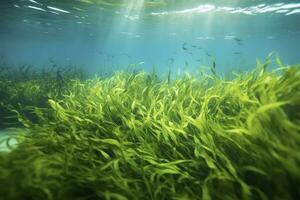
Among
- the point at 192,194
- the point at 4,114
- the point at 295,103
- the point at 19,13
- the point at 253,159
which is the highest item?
the point at 19,13

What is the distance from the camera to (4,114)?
8539 millimetres

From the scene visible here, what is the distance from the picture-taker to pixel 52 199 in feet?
7.75

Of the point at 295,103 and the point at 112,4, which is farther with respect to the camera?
the point at 112,4

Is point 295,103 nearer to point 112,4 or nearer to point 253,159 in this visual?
point 253,159

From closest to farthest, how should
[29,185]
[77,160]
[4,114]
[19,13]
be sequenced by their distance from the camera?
1. [29,185]
2. [77,160]
3. [4,114]
4. [19,13]

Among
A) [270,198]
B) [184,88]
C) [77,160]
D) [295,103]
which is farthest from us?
[184,88]

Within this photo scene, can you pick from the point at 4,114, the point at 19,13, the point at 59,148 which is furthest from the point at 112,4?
the point at 59,148

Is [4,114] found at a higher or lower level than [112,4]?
lower

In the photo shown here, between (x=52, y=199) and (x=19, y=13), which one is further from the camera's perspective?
(x=19, y=13)

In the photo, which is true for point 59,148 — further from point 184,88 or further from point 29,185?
point 184,88

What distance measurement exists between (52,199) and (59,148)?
3.59 ft

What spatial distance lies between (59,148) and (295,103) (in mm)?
2711

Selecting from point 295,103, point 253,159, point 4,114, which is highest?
point 295,103

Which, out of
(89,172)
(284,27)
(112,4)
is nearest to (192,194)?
(89,172)
